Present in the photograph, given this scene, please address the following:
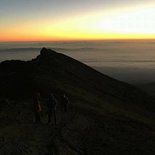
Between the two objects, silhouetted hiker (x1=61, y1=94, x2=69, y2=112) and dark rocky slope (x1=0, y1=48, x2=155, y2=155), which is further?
silhouetted hiker (x1=61, y1=94, x2=69, y2=112)

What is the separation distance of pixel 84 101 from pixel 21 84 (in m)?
5.26

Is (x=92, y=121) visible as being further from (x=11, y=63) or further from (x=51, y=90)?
(x=11, y=63)

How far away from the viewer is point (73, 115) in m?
23.5

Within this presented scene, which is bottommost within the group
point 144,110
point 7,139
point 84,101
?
point 144,110

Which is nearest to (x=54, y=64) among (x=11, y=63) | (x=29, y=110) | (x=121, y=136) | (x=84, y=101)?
(x=11, y=63)

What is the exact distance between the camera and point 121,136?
64.7ft

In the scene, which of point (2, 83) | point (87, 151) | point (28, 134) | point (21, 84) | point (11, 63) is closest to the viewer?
point (87, 151)

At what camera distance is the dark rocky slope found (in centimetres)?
1741

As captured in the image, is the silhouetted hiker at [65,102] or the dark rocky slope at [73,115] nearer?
the dark rocky slope at [73,115]

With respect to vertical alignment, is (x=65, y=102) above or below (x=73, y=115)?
above

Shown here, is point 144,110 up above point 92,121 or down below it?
below

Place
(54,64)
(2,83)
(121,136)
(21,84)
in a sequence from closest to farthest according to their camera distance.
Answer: (121,136) < (21,84) < (2,83) < (54,64)

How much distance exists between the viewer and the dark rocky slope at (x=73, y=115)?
1741 cm

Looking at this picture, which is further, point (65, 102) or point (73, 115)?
point (65, 102)
